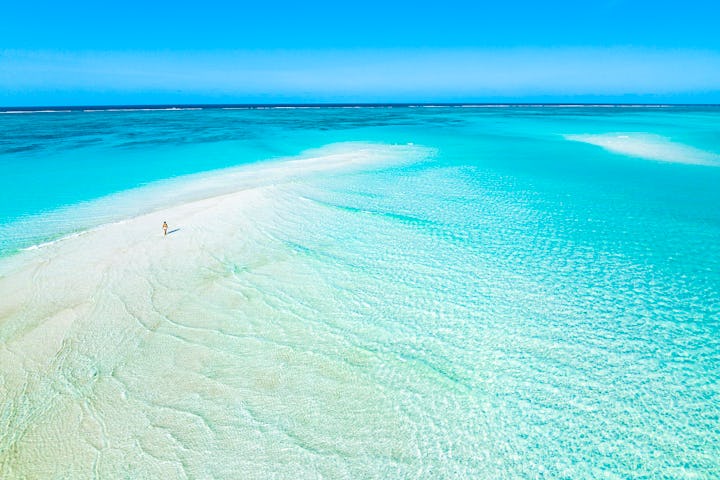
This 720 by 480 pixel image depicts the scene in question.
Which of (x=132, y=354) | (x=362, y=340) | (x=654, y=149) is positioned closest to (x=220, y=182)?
(x=132, y=354)

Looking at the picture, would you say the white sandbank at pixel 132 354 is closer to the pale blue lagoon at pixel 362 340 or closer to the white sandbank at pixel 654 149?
the pale blue lagoon at pixel 362 340

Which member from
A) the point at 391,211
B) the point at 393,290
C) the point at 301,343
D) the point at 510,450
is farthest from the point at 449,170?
the point at 510,450

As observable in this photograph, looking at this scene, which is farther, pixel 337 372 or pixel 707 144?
pixel 707 144

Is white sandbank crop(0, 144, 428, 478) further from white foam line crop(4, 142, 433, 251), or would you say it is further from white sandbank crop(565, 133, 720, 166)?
white sandbank crop(565, 133, 720, 166)

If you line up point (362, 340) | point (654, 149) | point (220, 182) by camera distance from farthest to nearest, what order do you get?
point (654, 149), point (220, 182), point (362, 340)

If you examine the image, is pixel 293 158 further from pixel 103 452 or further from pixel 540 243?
pixel 103 452

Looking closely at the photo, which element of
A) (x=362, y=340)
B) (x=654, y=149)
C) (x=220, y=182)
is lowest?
(x=654, y=149)

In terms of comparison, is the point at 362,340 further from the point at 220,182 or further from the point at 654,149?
the point at 654,149

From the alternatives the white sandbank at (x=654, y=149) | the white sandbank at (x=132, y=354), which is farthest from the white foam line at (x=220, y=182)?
the white sandbank at (x=654, y=149)
